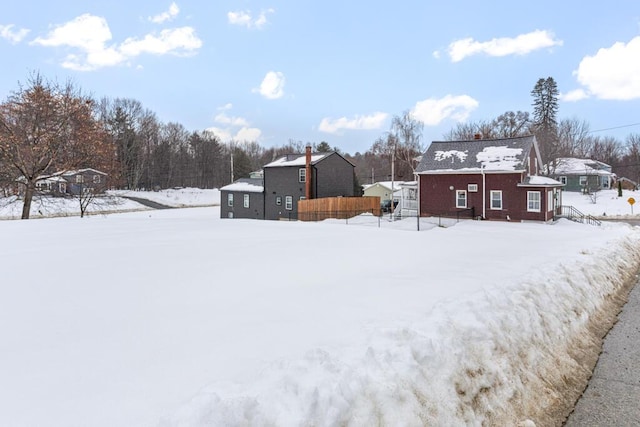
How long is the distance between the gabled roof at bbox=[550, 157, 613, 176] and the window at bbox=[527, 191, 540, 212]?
1410 inches

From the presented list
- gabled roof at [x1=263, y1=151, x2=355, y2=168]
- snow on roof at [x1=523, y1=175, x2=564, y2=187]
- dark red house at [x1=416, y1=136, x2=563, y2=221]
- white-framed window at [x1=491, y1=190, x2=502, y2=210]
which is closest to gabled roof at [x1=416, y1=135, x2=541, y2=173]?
dark red house at [x1=416, y1=136, x2=563, y2=221]

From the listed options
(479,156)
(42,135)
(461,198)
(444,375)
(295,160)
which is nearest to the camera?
(444,375)

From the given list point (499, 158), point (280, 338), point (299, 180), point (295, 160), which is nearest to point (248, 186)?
point (295, 160)

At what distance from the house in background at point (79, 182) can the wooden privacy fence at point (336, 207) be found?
15.1 metres

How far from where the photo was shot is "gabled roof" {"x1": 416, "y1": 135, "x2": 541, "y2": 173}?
26453 millimetres

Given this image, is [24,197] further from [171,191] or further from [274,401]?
[171,191]

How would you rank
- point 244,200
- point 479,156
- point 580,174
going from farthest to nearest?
point 580,174 → point 244,200 → point 479,156

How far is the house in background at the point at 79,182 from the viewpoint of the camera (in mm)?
24030

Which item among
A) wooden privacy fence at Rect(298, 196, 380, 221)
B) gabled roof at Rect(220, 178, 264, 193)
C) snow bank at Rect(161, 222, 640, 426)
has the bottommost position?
snow bank at Rect(161, 222, 640, 426)

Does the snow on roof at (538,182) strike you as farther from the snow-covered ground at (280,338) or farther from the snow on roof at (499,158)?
the snow-covered ground at (280,338)

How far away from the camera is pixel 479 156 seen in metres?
28.1

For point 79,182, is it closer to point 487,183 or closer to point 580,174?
point 487,183

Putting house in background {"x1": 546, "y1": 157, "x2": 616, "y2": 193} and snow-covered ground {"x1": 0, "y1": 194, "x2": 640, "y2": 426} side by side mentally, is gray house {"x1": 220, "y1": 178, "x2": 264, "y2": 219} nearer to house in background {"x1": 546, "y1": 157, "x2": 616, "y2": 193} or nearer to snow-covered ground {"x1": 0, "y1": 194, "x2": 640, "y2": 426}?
snow-covered ground {"x1": 0, "y1": 194, "x2": 640, "y2": 426}

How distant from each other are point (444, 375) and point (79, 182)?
27.5 metres
